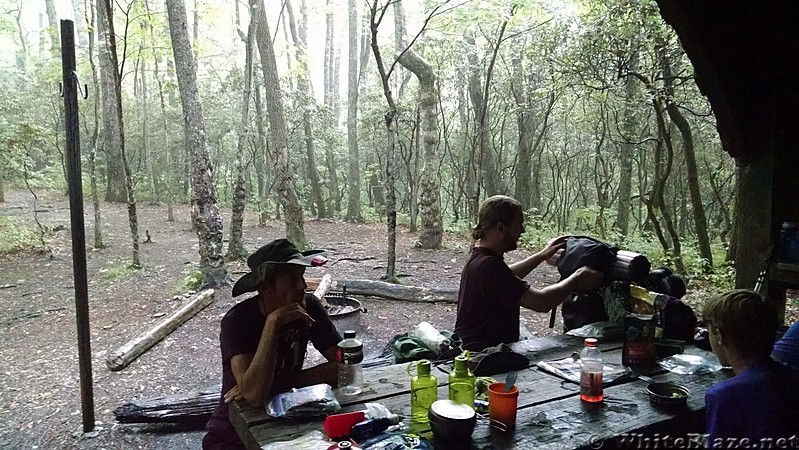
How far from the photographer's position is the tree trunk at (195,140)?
7.44 meters

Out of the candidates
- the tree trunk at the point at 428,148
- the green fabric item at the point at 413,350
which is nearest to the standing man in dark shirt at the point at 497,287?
the green fabric item at the point at 413,350

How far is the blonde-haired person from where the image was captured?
1803 millimetres

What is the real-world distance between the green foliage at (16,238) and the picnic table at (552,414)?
422 inches

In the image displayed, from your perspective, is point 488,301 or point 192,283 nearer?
point 488,301

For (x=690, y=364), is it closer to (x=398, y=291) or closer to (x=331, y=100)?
(x=398, y=291)

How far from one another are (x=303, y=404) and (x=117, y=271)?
8.36 m

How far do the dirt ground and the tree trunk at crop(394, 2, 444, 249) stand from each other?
539 millimetres

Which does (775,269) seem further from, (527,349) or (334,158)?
(334,158)

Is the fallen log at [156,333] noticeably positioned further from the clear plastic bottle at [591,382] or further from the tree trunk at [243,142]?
the clear plastic bottle at [591,382]

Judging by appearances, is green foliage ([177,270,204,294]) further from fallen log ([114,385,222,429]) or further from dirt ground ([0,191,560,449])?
fallen log ([114,385,222,429])

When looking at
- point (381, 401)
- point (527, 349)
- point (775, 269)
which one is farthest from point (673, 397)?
point (775, 269)

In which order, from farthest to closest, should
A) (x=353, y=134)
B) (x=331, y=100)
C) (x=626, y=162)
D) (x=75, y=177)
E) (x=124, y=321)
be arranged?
(x=331, y=100) → (x=353, y=134) → (x=626, y=162) → (x=124, y=321) → (x=75, y=177)

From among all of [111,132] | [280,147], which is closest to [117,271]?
[280,147]

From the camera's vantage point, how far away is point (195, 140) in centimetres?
750
